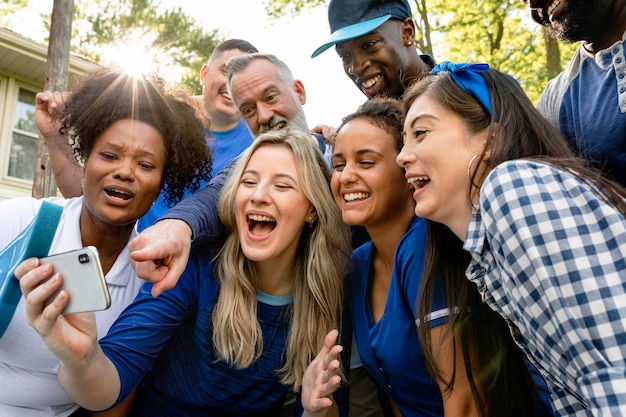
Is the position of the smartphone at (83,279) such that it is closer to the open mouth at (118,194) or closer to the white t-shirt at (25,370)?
the white t-shirt at (25,370)

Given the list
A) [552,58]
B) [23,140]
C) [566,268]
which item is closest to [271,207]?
[566,268]

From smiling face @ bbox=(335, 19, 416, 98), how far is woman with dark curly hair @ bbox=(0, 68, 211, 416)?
1487 millimetres

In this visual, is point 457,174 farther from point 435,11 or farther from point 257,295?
point 435,11

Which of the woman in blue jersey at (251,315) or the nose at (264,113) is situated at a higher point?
the nose at (264,113)

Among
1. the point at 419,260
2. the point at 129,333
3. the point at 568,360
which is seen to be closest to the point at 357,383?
the point at 419,260

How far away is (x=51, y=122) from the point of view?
129 inches

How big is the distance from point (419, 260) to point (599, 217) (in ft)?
3.72

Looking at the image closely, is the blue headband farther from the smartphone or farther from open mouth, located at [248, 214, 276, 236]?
the smartphone

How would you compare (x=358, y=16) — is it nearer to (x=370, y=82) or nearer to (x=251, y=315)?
(x=370, y=82)

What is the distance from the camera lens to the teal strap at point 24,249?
193cm

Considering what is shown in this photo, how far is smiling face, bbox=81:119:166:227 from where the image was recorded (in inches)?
111

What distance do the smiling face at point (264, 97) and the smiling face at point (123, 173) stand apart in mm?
1214

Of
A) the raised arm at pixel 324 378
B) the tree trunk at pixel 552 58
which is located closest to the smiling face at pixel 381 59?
the raised arm at pixel 324 378

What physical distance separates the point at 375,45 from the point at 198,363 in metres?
2.62
